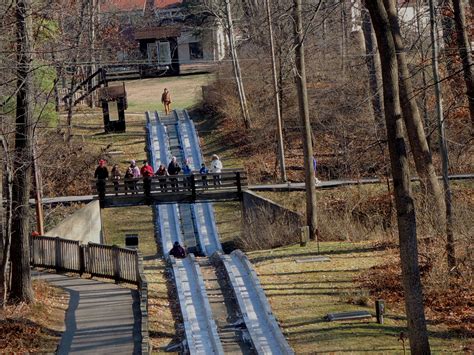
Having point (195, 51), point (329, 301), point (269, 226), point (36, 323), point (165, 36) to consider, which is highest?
point (195, 51)

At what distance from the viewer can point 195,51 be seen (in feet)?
239

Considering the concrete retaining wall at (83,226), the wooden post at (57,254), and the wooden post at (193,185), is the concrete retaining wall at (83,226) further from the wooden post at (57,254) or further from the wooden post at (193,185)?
the wooden post at (193,185)

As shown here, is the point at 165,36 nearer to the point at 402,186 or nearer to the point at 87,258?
the point at 87,258

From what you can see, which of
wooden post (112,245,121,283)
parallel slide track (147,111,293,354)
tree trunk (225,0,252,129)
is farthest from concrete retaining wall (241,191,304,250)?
tree trunk (225,0,252,129)

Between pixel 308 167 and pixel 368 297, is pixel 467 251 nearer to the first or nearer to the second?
pixel 368 297

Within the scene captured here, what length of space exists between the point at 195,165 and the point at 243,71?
9.40 m

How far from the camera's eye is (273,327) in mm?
19047

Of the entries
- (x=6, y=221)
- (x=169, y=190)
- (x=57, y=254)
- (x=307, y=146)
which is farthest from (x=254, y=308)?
(x=169, y=190)

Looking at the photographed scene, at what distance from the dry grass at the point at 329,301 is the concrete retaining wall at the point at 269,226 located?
1546mm

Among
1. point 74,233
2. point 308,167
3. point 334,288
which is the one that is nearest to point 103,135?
point 74,233

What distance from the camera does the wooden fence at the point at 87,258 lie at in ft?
75.8

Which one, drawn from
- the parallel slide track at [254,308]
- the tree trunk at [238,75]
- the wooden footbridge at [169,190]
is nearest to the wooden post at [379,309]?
the parallel slide track at [254,308]

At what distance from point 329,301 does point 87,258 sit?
7.24 meters

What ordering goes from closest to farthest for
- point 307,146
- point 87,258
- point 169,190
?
point 87,258
point 307,146
point 169,190
